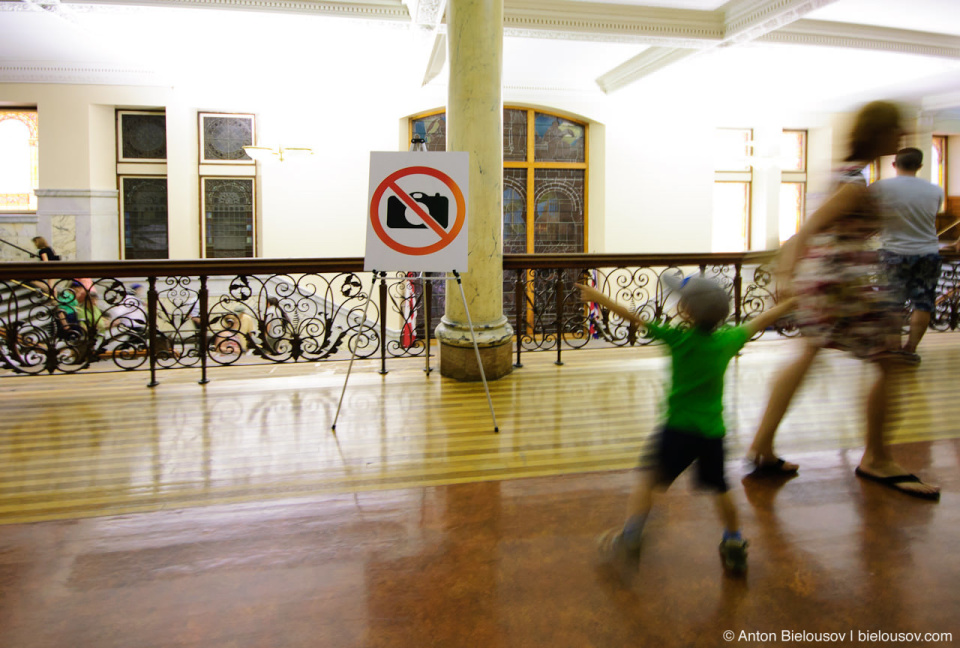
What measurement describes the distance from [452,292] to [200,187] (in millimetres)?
8903

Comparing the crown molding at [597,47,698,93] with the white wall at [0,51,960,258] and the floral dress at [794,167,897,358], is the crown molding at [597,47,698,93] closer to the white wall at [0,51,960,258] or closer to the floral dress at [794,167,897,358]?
the white wall at [0,51,960,258]

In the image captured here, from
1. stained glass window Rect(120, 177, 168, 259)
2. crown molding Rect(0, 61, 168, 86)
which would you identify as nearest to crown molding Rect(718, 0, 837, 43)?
crown molding Rect(0, 61, 168, 86)

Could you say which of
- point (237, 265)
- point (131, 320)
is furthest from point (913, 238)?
point (131, 320)

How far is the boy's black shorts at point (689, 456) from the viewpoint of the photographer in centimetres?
202

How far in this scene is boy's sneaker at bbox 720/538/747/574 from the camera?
2.10 metres

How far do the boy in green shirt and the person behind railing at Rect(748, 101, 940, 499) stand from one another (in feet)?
1.88

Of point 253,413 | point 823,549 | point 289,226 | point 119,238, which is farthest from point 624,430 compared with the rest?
point 119,238

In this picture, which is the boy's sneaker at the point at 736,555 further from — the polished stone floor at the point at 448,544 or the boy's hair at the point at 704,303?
the boy's hair at the point at 704,303

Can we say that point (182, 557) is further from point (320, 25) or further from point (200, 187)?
point (200, 187)

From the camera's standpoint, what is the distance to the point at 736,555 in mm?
2102

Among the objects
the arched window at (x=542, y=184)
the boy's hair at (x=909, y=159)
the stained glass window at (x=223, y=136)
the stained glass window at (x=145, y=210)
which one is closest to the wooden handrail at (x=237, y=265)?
the boy's hair at (x=909, y=159)

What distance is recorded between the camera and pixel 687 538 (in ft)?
7.71

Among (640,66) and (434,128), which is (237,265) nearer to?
(434,128)

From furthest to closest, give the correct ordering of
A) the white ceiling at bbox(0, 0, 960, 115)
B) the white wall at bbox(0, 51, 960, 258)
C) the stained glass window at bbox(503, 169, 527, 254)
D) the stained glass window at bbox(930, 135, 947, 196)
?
the stained glass window at bbox(930, 135, 947, 196), the stained glass window at bbox(503, 169, 527, 254), the white wall at bbox(0, 51, 960, 258), the white ceiling at bbox(0, 0, 960, 115)
